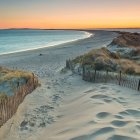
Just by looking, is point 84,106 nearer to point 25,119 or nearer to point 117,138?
point 25,119

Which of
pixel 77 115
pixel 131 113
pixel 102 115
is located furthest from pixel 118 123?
pixel 77 115

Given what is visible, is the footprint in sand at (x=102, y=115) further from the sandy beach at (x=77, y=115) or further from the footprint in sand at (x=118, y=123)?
the footprint in sand at (x=118, y=123)

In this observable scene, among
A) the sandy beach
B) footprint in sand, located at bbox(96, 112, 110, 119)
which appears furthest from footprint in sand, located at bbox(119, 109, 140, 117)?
footprint in sand, located at bbox(96, 112, 110, 119)

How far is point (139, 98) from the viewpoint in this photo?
1286 centimetres

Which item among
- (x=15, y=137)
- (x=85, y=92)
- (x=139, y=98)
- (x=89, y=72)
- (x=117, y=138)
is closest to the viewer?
(x=117, y=138)

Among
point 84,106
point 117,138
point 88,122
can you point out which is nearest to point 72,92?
point 84,106

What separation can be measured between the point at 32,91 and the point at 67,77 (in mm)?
4315

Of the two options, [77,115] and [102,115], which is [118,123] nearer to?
[102,115]

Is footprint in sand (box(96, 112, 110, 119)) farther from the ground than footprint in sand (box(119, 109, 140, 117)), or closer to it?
closer to it

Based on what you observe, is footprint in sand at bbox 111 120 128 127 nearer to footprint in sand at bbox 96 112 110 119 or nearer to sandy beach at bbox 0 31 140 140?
sandy beach at bbox 0 31 140 140

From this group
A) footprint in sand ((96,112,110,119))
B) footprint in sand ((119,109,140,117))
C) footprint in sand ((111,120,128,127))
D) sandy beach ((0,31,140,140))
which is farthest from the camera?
footprint in sand ((119,109,140,117))

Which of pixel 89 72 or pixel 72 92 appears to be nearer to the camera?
pixel 72 92

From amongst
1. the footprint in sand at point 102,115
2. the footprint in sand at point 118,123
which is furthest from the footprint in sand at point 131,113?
the footprint in sand at point 118,123

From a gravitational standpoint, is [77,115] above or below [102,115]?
below
